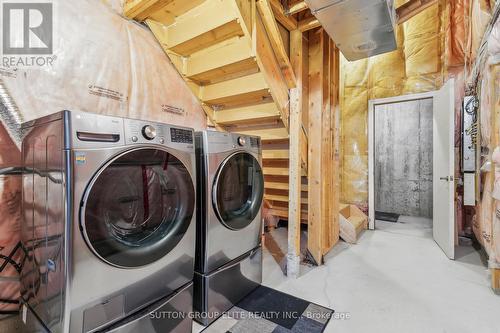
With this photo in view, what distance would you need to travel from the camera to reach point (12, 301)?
127cm

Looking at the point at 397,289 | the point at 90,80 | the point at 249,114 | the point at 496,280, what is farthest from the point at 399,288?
the point at 90,80

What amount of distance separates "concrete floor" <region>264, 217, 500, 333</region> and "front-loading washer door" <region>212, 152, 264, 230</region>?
0.68 meters

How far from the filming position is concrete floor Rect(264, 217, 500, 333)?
144 cm

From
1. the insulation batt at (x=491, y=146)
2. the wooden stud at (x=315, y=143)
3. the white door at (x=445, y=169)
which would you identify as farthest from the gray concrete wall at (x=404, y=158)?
the wooden stud at (x=315, y=143)

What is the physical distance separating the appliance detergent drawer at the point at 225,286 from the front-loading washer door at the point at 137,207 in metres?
0.42

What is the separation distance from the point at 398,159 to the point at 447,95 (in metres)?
1.88

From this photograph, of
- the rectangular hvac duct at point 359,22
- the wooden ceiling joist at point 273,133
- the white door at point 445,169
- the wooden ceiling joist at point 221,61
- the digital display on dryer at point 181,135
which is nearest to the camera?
the digital display on dryer at point 181,135

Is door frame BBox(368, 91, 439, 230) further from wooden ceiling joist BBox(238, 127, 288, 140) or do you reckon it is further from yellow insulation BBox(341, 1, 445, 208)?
wooden ceiling joist BBox(238, 127, 288, 140)

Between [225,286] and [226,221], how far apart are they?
0.43 metres

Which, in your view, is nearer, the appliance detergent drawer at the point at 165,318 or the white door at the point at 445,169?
the appliance detergent drawer at the point at 165,318

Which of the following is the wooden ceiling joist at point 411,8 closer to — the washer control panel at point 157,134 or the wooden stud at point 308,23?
the wooden stud at point 308,23

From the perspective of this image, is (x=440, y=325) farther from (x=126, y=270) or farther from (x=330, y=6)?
(x=330, y=6)

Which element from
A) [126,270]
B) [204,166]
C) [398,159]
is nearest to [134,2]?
[204,166]

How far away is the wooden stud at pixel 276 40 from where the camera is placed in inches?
62.4
